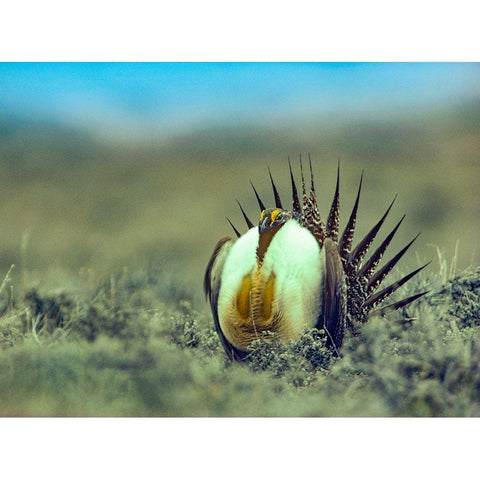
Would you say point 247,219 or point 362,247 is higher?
point 247,219

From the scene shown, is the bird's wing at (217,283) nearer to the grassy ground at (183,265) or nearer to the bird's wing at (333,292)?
the grassy ground at (183,265)

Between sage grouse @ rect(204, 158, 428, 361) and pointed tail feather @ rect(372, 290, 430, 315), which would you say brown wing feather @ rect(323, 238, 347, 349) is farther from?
pointed tail feather @ rect(372, 290, 430, 315)

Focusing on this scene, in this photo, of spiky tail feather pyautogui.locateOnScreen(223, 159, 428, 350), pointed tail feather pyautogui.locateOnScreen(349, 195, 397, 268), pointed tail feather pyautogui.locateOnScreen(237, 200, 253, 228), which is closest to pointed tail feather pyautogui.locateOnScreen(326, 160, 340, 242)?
spiky tail feather pyautogui.locateOnScreen(223, 159, 428, 350)

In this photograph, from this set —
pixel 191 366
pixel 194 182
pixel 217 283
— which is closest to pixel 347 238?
pixel 217 283

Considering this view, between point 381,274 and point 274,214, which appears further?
point 381,274

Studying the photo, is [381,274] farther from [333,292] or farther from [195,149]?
[195,149]
